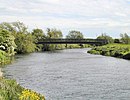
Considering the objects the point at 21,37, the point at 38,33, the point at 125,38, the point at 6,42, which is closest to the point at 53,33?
the point at 38,33

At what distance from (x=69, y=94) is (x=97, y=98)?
150 inches

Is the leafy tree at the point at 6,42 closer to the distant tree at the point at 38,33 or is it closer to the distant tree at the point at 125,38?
the distant tree at the point at 38,33

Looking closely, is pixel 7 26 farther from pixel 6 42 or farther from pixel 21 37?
pixel 6 42

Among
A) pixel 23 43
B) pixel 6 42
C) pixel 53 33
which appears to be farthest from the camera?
pixel 53 33

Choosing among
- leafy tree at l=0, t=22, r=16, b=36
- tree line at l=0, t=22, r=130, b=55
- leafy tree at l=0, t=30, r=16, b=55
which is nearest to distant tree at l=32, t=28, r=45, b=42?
tree line at l=0, t=22, r=130, b=55

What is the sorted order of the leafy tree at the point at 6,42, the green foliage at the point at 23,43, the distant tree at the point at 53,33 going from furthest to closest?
the distant tree at the point at 53,33
the green foliage at the point at 23,43
the leafy tree at the point at 6,42

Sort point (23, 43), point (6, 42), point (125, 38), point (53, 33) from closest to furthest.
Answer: point (6, 42), point (23, 43), point (125, 38), point (53, 33)

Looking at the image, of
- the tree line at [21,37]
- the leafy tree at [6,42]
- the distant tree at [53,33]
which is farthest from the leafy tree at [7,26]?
the distant tree at [53,33]

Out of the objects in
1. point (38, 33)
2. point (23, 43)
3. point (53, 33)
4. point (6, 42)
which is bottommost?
point (23, 43)

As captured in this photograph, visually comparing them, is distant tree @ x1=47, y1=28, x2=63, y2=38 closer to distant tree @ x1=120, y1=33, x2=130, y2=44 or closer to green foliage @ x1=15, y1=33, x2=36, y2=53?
distant tree @ x1=120, y1=33, x2=130, y2=44

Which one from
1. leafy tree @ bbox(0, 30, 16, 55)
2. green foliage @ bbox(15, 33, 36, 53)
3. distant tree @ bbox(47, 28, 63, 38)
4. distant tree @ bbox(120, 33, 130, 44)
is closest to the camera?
leafy tree @ bbox(0, 30, 16, 55)

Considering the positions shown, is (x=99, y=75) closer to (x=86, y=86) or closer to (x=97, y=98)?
(x=86, y=86)

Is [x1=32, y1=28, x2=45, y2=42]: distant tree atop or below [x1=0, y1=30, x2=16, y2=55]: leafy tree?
atop

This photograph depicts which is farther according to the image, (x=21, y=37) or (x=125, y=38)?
(x=125, y=38)
